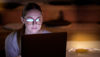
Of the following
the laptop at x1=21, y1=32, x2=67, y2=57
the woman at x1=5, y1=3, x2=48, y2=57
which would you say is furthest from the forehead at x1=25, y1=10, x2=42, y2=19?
the laptop at x1=21, y1=32, x2=67, y2=57

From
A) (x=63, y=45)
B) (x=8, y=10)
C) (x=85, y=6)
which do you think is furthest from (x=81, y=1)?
(x=63, y=45)

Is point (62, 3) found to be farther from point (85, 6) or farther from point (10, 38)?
point (10, 38)

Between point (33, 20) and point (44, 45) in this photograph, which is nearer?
point (44, 45)

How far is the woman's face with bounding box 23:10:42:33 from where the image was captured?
4.87ft

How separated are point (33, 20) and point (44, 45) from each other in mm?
388

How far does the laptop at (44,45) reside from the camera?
110 cm

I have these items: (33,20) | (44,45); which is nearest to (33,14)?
(33,20)

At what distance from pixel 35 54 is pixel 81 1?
8.45 ft

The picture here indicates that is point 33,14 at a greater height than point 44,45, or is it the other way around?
point 33,14

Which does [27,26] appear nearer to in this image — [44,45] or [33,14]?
[33,14]

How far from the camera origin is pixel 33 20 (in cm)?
148

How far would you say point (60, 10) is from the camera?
3510mm

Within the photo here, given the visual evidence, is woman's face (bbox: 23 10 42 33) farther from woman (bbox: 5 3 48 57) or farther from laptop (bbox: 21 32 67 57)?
laptop (bbox: 21 32 67 57)

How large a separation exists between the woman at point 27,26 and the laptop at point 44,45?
0.36 m
